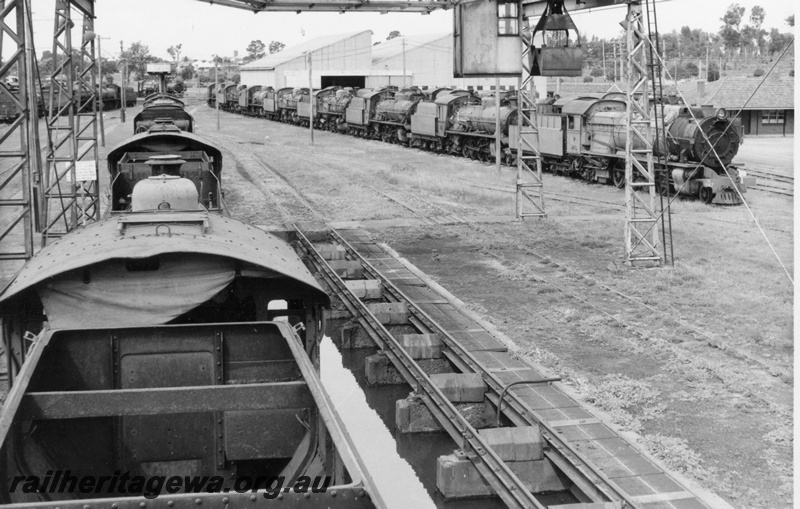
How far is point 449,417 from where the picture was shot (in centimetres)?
1078

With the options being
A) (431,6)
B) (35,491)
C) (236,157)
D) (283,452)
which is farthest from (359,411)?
(236,157)

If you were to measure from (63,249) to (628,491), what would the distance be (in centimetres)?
584

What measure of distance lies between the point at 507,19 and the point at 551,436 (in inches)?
501

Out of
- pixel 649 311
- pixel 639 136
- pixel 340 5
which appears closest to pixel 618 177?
pixel 340 5

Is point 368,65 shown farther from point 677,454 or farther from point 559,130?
point 677,454

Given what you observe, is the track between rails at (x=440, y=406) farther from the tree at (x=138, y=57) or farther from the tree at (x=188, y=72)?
the tree at (x=188, y=72)

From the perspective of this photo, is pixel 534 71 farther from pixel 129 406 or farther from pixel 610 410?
pixel 129 406

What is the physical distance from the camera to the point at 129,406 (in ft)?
19.6

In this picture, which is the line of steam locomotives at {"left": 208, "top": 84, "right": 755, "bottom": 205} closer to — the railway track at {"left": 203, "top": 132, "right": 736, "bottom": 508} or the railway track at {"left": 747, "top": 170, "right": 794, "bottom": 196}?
the railway track at {"left": 747, "top": 170, "right": 794, "bottom": 196}

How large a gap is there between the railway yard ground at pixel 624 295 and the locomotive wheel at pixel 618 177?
2.74ft

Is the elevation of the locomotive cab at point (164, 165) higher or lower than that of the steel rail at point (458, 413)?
higher

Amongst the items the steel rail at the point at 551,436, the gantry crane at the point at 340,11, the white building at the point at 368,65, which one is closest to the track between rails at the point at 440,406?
the steel rail at the point at 551,436

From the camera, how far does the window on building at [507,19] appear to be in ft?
67.0

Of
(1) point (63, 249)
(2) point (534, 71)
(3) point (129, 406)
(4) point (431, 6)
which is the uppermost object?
(4) point (431, 6)
